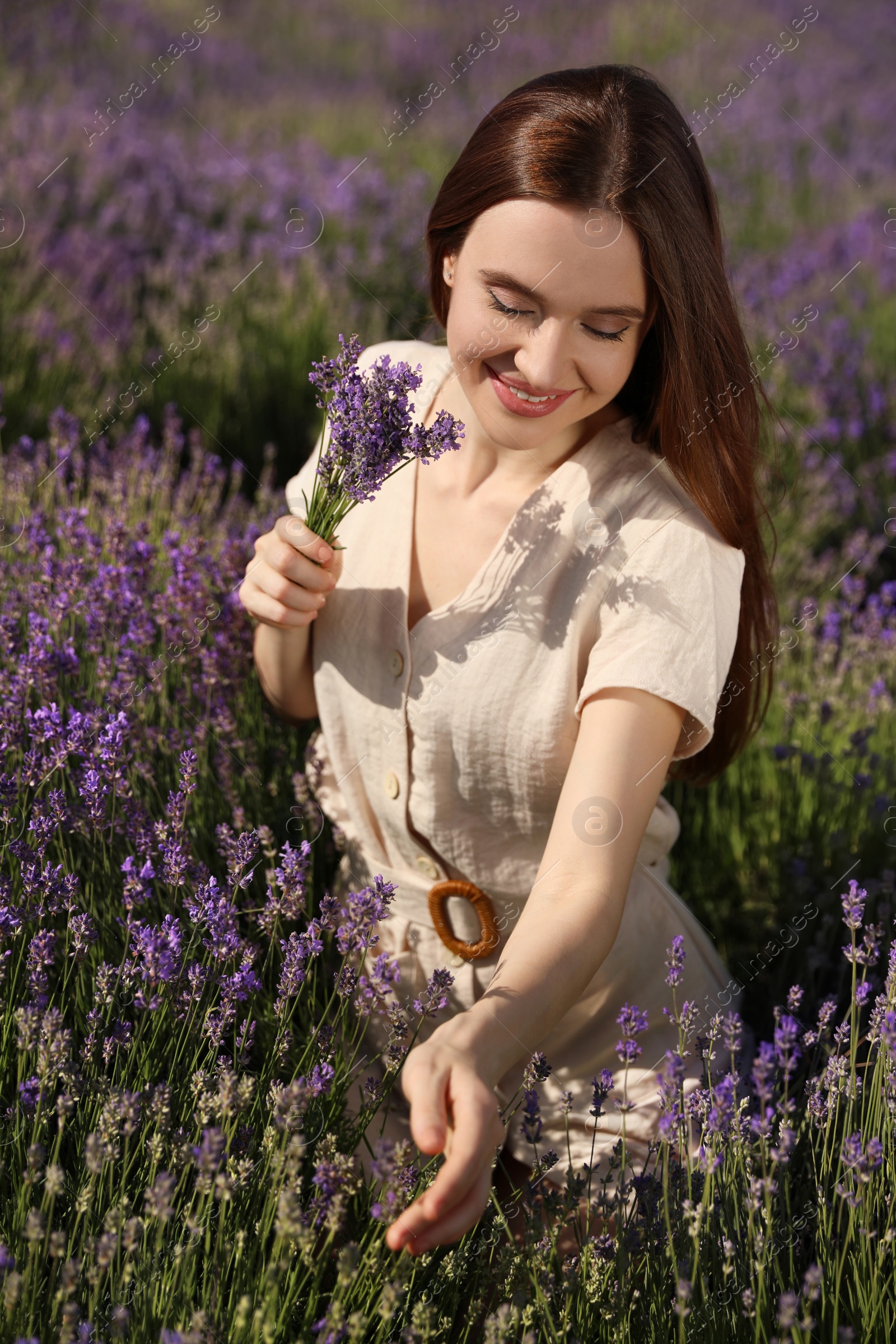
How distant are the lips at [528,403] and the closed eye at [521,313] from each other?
0.08 m

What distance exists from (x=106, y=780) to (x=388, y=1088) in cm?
59

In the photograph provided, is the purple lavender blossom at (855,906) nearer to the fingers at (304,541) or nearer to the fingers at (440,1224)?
the fingers at (440,1224)

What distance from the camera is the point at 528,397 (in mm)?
1547

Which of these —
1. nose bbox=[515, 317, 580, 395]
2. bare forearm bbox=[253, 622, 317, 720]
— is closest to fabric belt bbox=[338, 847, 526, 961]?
bare forearm bbox=[253, 622, 317, 720]

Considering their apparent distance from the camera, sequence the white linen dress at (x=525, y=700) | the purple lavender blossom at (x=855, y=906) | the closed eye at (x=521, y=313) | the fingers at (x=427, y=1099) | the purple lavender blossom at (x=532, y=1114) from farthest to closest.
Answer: the white linen dress at (x=525, y=700) → the closed eye at (x=521, y=313) → the purple lavender blossom at (x=855, y=906) → the purple lavender blossom at (x=532, y=1114) → the fingers at (x=427, y=1099)

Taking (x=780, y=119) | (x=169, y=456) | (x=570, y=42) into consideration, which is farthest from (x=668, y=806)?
(x=570, y=42)

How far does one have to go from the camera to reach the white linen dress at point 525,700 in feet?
5.20

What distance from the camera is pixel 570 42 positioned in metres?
10.6

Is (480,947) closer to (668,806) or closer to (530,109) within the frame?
(668,806)

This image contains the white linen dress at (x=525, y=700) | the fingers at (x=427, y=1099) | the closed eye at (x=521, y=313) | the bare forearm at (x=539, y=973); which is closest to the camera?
the fingers at (x=427, y=1099)

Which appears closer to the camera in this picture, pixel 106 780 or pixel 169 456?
pixel 106 780

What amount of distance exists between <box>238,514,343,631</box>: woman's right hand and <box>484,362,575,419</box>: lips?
12.6 inches

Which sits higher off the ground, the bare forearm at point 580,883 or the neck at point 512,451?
the neck at point 512,451

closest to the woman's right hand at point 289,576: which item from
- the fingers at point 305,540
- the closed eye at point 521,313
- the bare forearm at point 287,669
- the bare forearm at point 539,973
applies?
the fingers at point 305,540
